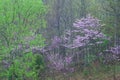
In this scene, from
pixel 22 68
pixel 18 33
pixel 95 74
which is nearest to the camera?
pixel 22 68

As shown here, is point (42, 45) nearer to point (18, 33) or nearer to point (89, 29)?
point (18, 33)

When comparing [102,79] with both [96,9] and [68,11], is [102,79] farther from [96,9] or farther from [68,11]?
[68,11]

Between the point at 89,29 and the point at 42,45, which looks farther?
the point at 89,29

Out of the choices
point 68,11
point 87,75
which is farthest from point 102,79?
point 68,11

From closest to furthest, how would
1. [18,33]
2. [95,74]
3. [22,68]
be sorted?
[22,68]
[18,33]
[95,74]

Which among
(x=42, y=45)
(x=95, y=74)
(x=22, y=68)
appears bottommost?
(x=95, y=74)

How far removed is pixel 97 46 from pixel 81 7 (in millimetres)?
7120

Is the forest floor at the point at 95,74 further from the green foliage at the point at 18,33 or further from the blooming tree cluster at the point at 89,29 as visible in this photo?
the green foliage at the point at 18,33

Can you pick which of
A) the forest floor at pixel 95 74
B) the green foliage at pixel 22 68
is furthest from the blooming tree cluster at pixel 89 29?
the green foliage at pixel 22 68

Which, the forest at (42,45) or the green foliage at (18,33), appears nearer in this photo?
the green foliage at (18,33)

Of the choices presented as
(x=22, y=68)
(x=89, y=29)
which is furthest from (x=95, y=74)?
(x=22, y=68)

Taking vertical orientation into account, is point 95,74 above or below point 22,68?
below

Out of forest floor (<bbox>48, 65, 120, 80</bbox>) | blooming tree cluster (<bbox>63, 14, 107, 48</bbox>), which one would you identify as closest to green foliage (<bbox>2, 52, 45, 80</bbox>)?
blooming tree cluster (<bbox>63, 14, 107, 48</bbox>)

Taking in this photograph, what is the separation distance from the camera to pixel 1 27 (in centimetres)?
2662
